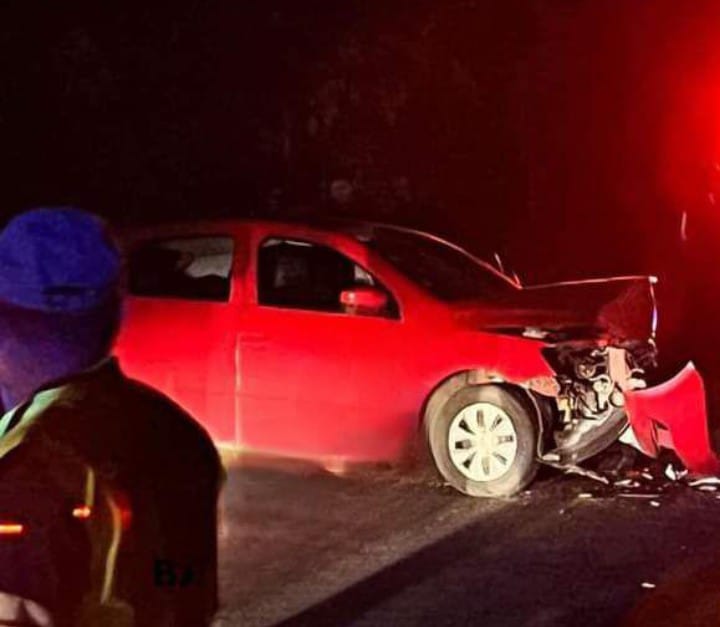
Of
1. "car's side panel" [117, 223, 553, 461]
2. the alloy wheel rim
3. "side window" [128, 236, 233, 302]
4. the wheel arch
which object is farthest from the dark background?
the alloy wheel rim

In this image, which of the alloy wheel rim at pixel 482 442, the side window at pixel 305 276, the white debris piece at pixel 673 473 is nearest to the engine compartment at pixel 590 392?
the alloy wheel rim at pixel 482 442

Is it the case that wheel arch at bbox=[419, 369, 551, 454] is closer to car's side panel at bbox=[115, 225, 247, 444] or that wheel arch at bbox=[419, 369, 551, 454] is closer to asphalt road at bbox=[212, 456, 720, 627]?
asphalt road at bbox=[212, 456, 720, 627]

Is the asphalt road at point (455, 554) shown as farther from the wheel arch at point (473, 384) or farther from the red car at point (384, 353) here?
the wheel arch at point (473, 384)

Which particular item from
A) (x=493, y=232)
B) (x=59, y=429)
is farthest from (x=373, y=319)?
(x=493, y=232)

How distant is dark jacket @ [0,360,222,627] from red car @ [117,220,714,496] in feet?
22.5

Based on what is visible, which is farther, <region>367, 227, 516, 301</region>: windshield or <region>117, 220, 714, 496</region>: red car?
<region>367, 227, 516, 301</region>: windshield

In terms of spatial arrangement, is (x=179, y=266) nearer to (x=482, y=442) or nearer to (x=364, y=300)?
(x=364, y=300)

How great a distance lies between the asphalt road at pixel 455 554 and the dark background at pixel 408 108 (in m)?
8.12

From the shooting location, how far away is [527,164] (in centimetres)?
1739

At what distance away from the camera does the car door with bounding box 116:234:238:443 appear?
Result: 911 centimetres

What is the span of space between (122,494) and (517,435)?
6975 mm

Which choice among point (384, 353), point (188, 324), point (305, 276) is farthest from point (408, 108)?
point (384, 353)

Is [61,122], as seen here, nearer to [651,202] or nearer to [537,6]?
[537,6]

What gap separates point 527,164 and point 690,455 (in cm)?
885
